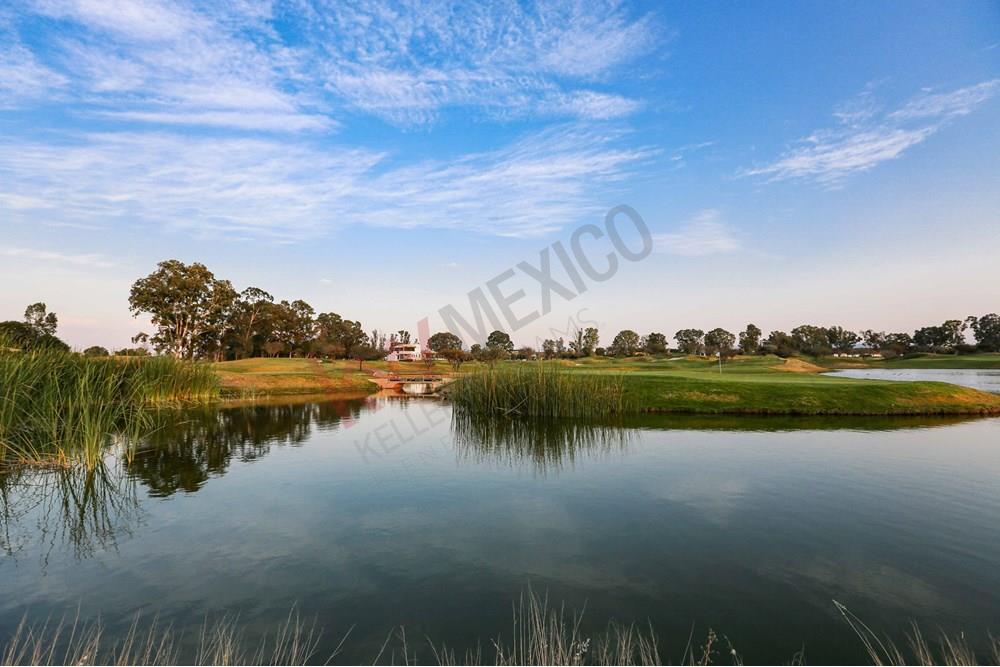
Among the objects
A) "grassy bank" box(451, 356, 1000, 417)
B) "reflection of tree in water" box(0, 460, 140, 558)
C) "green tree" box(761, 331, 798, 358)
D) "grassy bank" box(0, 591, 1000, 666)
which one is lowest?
"grassy bank" box(0, 591, 1000, 666)

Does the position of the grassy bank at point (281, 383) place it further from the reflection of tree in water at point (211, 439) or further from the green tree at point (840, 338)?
the green tree at point (840, 338)

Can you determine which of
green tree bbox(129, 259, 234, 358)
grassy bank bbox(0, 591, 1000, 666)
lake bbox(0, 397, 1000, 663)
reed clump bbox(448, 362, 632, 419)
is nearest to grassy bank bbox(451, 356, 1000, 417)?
reed clump bbox(448, 362, 632, 419)

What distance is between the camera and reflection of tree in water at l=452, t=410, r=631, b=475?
12141mm

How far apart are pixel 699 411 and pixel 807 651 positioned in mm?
17354

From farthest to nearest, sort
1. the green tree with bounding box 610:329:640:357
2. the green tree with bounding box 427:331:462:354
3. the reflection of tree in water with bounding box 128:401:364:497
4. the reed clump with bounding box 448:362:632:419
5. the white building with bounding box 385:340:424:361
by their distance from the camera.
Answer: the green tree with bounding box 427:331:462:354 → the white building with bounding box 385:340:424:361 → the green tree with bounding box 610:329:640:357 → the reed clump with bounding box 448:362:632:419 → the reflection of tree in water with bounding box 128:401:364:497

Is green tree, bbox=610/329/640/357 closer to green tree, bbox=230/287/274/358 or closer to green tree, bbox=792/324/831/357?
green tree, bbox=792/324/831/357

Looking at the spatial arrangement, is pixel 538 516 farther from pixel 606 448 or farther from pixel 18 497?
pixel 18 497

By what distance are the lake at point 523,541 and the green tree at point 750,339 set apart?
78.9 meters

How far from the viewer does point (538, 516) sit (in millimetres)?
7711

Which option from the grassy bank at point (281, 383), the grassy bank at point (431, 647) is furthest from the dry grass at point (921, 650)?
the grassy bank at point (281, 383)

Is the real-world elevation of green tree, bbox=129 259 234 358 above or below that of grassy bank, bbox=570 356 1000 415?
above

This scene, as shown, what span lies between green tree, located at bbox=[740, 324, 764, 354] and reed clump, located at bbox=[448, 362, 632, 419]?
237 ft

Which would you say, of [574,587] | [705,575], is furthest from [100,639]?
[705,575]

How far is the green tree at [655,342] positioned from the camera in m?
92.2
